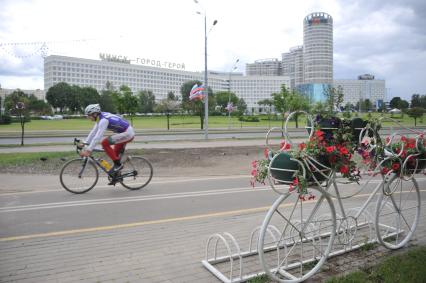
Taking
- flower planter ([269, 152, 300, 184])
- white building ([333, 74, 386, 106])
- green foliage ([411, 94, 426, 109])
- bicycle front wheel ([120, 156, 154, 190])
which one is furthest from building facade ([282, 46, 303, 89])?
flower planter ([269, 152, 300, 184])

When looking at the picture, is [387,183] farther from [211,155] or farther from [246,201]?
[211,155]

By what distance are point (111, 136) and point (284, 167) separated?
5776 mm

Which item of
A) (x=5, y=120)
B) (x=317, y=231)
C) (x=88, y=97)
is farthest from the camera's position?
(x=88, y=97)

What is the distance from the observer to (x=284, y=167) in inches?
136

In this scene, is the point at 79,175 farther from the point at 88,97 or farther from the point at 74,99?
the point at 74,99

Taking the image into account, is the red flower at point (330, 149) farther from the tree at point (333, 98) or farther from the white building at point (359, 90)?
the white building at point (359, 90)

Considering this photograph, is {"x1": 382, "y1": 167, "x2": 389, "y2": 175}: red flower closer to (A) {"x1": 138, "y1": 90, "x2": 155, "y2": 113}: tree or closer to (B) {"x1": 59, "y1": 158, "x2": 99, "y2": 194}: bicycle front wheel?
(B) {"x1": 59, "y1": 158, "x2": 99, "y2": 194}: bicycle front wheel

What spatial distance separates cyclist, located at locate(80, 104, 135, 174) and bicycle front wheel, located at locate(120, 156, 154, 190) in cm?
20

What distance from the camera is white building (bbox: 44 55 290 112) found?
159 meters

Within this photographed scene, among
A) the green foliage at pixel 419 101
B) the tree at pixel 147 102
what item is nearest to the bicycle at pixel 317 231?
the green foliage at pixel 419 101

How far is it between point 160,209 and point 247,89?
626ft

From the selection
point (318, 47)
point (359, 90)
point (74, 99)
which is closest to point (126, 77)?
point (74, 99)

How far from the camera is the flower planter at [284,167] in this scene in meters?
3.44

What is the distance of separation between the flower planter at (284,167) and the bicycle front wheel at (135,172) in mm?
5864
